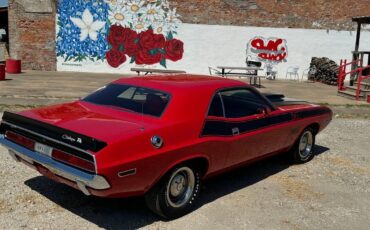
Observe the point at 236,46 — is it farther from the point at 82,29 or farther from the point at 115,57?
the point at 82,29

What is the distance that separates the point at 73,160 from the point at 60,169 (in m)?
0.17

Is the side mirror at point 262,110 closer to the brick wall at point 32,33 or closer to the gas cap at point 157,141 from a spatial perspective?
the gas cap at point 157,141

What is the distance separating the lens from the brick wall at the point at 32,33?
20906mm

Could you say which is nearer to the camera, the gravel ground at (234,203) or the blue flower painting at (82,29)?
the gravel ground at (234,203)

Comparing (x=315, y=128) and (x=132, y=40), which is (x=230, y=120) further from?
(x=132, y=40)

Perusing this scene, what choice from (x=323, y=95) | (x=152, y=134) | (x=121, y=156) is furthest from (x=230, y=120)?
(x=323, y=95)

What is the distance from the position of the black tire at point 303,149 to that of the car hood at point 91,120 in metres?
3.17

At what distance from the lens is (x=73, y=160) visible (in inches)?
153

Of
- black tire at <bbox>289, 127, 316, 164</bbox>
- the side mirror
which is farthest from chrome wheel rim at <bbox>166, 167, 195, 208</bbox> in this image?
black tire at <bbox>289, 127, 316, 164</bbox>

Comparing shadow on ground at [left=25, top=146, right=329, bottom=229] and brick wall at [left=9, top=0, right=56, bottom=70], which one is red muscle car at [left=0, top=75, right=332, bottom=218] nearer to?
shadow on ground at [left=25, top=146, right=329, bottom=229]

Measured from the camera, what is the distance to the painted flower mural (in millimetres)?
21266

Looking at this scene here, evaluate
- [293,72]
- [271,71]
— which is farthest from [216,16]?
[293,72]

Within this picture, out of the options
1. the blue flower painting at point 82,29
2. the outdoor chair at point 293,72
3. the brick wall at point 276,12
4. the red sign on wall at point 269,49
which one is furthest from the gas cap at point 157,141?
the outdoor chair at point 293,72

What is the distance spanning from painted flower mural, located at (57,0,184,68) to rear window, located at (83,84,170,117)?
1685 centimetres
